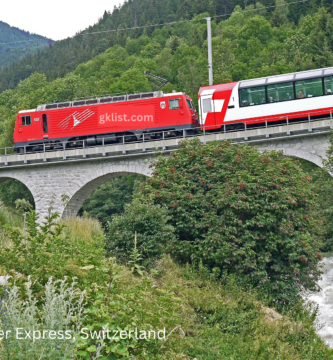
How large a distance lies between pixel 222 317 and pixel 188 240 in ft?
11.7

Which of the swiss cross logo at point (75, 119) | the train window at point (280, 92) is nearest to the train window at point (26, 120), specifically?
the swiss cross logo at point (75, 119)

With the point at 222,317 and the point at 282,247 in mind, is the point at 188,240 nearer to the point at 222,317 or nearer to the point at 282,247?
the point at 282,247

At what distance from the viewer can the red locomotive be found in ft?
86.6

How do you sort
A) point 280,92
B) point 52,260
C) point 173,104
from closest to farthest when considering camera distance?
point 52,260 → point 280,92 → point 173,104

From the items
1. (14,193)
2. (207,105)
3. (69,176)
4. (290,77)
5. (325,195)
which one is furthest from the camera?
(14,193)

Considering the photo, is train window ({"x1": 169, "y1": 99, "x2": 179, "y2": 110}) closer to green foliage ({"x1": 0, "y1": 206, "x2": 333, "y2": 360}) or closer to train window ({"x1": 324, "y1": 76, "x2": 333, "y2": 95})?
train window ({"x1": 324, "y1": 76, "x2": 333, "y2": 95})

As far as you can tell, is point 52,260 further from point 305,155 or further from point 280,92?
point 280,92

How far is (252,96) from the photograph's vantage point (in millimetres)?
23672

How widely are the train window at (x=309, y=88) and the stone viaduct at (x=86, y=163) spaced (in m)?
1.81

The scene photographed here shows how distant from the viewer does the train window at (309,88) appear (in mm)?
22406

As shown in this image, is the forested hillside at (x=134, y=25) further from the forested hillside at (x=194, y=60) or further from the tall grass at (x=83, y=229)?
the tall grass at (x=83, y=229)

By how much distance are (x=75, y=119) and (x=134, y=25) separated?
9623cm

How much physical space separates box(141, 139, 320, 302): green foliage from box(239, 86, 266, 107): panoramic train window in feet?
30.4

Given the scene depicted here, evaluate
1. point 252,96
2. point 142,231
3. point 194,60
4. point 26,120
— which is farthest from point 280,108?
point 194,60
